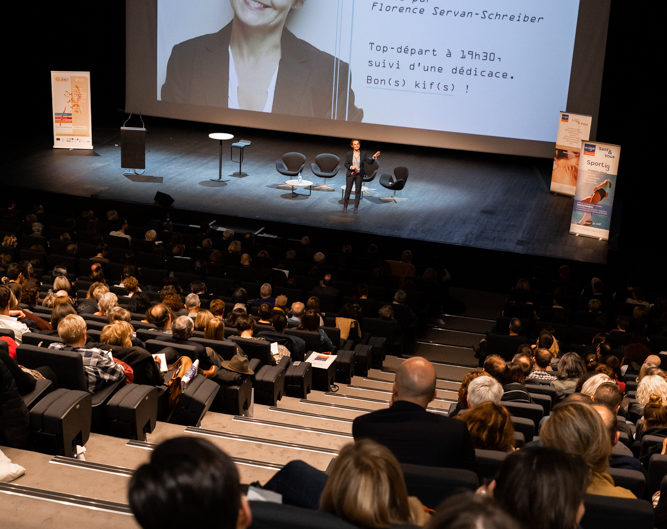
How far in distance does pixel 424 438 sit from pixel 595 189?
10.2 meters

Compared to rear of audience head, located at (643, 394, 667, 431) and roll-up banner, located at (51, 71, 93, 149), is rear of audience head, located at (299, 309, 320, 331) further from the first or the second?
roll-up banner, located at (51, 71, 93, 149)

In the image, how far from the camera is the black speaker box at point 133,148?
14.4m

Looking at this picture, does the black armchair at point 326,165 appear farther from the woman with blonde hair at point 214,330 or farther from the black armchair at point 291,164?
the woman with blonde hair at point 214,330

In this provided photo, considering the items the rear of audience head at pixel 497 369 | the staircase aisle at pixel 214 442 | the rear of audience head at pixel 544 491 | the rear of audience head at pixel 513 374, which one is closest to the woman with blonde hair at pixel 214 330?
the staircase aisle at pixel 214 442

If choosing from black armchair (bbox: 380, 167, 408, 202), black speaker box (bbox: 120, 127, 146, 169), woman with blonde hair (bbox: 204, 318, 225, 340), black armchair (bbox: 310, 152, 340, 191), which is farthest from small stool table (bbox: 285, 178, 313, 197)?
woman with blonde hair (bbox: 204, 318, 225, 340)

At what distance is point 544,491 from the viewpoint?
2242mm

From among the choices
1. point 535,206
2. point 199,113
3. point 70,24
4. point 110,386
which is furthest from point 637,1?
point 110,386

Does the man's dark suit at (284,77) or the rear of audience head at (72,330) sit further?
the man's dark suit at (284,77)

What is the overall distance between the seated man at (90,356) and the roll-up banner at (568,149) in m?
10.8

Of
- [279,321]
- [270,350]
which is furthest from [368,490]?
[279,321]

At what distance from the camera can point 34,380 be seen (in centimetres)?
459

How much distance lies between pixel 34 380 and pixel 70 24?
15.7 metres

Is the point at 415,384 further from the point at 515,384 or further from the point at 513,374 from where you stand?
the point at 513,374

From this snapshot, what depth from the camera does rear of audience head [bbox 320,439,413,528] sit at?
2215 millimetres
